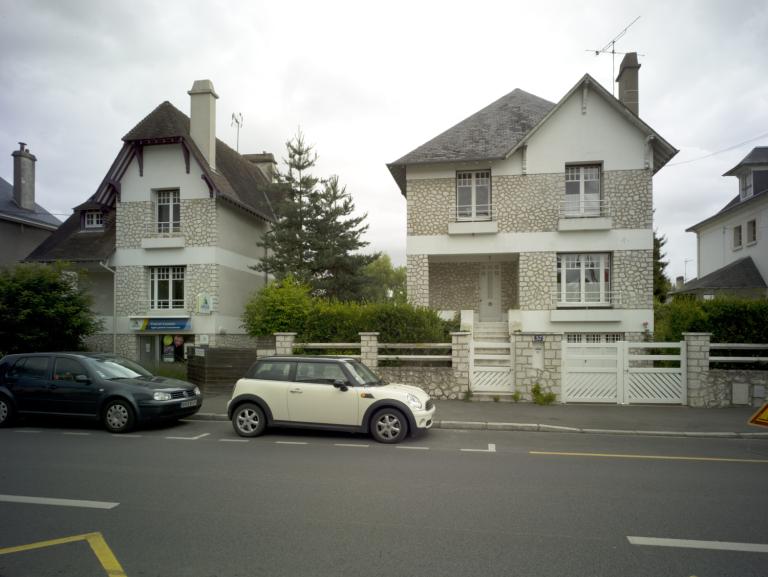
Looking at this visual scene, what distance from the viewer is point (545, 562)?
409 cm

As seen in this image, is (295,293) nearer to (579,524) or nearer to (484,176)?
(484,176)

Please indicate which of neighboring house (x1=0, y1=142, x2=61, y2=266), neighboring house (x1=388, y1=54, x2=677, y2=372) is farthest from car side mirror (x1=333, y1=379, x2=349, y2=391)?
neighboring house (x1=0, y1=142, x2=61, y2=266)

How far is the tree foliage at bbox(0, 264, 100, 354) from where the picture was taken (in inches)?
645

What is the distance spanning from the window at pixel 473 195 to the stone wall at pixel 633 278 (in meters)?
5.37

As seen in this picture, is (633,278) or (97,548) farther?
(633,278)

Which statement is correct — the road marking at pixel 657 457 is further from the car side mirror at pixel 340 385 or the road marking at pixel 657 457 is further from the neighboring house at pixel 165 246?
the neighboring house at pixel 165 246

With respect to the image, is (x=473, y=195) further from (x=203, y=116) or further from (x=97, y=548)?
(x=97, y=548)

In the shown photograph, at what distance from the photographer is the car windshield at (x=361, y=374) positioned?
9367 millimetres

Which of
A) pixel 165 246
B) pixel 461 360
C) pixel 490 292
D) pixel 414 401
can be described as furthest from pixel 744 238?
pixel 165 246

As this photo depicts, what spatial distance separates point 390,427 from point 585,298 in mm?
13692

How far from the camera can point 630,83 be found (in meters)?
21.0

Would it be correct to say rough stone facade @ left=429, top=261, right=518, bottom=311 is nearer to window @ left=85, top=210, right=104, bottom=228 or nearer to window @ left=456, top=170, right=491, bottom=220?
window @ left=456, top=170, right=491, bottom=220

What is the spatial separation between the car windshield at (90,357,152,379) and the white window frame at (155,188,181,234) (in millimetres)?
12891

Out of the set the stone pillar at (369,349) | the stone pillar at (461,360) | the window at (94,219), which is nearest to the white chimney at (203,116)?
the window at (94,219)
